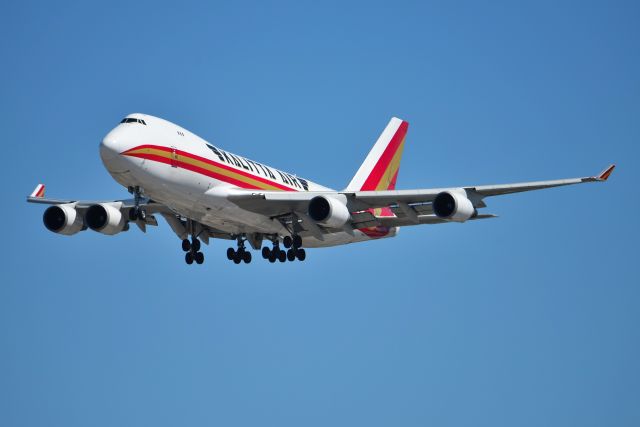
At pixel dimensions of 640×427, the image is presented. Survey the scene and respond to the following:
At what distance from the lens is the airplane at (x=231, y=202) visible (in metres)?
44.3

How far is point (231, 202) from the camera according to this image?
4700cm

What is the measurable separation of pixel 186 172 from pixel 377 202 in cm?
892

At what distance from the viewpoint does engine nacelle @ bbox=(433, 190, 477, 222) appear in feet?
148

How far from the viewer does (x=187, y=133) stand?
46.5 metres

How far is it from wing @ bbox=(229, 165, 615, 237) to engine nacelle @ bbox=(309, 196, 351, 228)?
1.20ft

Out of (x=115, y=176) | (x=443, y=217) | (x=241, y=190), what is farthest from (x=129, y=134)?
(x=443, y=217)

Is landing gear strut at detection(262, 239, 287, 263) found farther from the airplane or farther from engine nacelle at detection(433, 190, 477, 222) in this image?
engine nacelle at detection(433, 190, 477, 222)

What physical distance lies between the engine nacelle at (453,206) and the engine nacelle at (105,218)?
15.8 m

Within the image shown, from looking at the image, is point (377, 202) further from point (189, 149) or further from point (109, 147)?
point (109, 147)

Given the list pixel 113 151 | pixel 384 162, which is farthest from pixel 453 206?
pixel 384 162

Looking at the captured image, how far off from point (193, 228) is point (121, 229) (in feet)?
11.5

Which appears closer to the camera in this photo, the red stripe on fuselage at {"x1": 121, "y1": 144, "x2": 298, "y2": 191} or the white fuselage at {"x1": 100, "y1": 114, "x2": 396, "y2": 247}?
the white fuselage at {"x1": 100, "y1": 114, "x2": 396, "y2": 247}

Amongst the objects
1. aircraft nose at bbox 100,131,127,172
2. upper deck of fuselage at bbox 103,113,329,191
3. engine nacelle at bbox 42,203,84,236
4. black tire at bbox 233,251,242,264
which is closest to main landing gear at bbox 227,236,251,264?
black tire at bbox 233,251,242,264

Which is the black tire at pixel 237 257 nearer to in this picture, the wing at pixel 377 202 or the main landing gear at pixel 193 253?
the main landing gear at pixel 193 253
